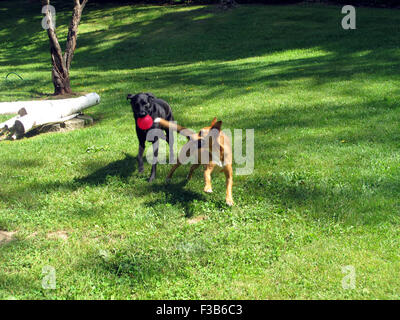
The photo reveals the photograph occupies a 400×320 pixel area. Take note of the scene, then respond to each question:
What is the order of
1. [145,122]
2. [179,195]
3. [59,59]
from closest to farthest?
[179,195]
[145,122]
[59,59]

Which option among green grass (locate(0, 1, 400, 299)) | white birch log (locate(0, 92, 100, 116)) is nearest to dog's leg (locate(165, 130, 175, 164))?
green grass (locate(0, 1, 400, 299))

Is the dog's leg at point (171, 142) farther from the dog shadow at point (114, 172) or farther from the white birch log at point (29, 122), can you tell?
the white birch log at point (29, 122)

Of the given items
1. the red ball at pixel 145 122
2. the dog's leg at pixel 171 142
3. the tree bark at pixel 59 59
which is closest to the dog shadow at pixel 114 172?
the dog's leg at pixel 171 142

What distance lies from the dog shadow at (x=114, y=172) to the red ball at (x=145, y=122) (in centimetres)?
86

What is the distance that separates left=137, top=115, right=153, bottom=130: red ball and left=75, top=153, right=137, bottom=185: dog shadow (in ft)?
2.82

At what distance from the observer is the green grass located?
12.1 ft

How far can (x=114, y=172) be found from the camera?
6.26m

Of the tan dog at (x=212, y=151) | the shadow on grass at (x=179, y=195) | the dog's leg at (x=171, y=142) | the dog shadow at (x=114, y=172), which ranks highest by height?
the tan dog at (x=212, y=151)

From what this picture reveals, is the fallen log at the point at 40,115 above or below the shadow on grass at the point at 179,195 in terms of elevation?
above

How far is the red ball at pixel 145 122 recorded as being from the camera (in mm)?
5648

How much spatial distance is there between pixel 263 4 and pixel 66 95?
66.8 feet

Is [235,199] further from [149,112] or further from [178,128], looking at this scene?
[149,112]

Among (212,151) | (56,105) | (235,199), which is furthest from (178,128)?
(56,105)

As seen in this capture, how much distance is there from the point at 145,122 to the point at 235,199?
1.70 meters
